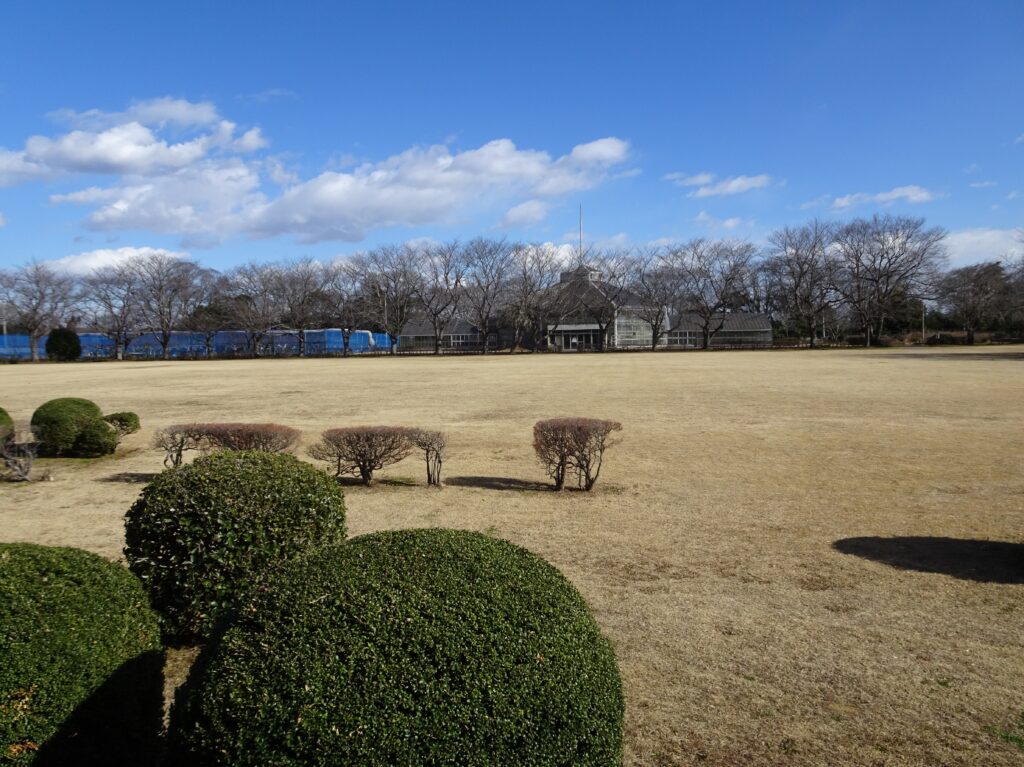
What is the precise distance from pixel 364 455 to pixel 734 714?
701 centimetres

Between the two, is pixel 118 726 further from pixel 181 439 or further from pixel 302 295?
pixel 302 295

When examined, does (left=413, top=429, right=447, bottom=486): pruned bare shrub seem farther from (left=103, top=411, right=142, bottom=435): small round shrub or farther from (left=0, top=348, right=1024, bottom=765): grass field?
(left=103, top=411, right=142, bottom=435): small round shrub

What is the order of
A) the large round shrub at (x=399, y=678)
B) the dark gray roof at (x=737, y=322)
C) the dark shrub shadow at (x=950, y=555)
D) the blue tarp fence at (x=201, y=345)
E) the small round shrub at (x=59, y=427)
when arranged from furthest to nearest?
the dark gray roof at (x=737, y=322), the blue tarp fence at (x=201, y=345), the small round shrub at (x=59, y=427), the dark shrub shadow at (x=950, y=555), the large round shrub at (x=399, y=678)

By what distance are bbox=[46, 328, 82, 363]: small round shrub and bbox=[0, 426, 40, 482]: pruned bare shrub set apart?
76884 millimetres

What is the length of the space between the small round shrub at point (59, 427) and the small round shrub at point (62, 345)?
74.9m

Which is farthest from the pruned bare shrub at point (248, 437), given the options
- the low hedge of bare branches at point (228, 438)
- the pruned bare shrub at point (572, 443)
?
the pruned bare shrub at point (572, 443)

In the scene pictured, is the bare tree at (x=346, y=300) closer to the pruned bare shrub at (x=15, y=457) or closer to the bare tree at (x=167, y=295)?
the bare tree at (x=167, y=295)

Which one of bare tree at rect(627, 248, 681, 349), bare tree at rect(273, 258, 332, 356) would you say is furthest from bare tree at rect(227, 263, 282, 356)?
bare tree at rect(627, 248, 681, 349)

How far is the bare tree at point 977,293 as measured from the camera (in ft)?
233

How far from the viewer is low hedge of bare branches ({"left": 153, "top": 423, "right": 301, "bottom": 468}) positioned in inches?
390

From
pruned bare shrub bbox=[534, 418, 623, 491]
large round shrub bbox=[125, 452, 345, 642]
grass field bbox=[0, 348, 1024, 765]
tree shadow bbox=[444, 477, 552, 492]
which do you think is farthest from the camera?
tree shadow bbox=[444, 477, 552, 492]

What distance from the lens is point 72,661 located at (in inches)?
99.5

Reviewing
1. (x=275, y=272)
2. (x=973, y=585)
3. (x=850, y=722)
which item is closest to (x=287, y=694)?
(x=850, y=722)

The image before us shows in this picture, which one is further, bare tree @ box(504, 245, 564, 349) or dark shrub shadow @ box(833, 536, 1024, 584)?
bare tree @ box(504, 245, 564, 349)
